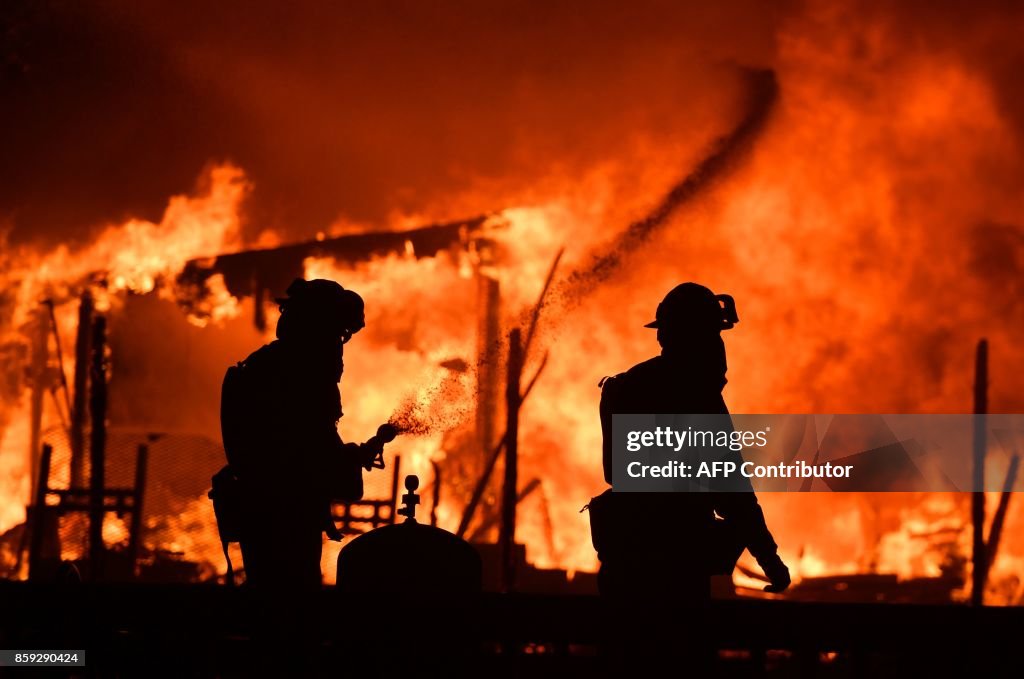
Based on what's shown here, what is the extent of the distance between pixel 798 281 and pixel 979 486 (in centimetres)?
687

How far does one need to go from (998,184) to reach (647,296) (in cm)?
771

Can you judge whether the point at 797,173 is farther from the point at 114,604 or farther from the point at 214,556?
the point at 114,604

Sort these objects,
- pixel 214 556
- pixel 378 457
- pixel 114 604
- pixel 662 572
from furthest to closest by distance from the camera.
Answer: pixel 214 556, pixel 378 457, pixel 662 572, pixel 114 604

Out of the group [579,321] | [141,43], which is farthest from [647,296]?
[141,43]

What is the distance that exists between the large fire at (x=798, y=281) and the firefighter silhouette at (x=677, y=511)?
15.2m

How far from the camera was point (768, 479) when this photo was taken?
70.9 feet

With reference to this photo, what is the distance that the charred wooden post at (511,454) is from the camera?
44.4ft

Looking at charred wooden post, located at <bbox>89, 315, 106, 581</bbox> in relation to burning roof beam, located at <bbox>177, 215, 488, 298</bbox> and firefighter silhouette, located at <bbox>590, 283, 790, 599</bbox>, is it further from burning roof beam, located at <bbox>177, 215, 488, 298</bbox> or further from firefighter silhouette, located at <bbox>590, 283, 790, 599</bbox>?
firefighter silhouette, located at <bbox>590, 283, 790, 599</bbox>

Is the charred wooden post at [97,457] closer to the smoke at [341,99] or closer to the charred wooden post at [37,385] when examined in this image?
the smoke at [341,99]

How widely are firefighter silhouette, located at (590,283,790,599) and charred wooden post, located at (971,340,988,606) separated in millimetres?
12718

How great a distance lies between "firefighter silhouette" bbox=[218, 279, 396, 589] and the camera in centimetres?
454

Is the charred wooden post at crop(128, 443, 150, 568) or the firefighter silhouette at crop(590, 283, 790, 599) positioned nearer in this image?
the firefighter silhouette at crop(590, 283, 790, 599)
